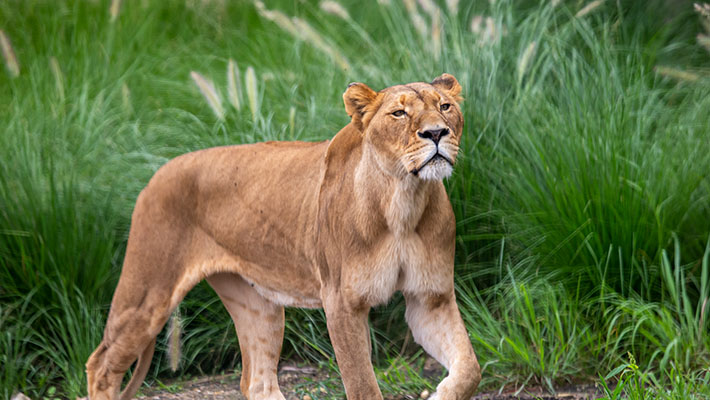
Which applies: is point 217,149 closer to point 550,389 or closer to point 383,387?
point 383,387

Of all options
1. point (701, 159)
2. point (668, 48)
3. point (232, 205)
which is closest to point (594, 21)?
point (668, 48)

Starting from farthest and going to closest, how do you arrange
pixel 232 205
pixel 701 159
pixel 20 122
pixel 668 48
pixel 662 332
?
Answer: pixel 668 48 → pixel 20 122 → pixel 701 159 → pixel 662 332 → pixel 232 205

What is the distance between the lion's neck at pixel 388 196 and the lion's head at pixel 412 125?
0.06m

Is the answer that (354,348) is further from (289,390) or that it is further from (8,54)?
(8,54)

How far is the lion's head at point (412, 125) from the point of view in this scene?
3480 millimetres

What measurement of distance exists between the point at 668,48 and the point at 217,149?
13.4 feet

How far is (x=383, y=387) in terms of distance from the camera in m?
Answer: 5.00

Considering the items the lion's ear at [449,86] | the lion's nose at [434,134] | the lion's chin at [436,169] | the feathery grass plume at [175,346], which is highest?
the lion's nose at [434,134]

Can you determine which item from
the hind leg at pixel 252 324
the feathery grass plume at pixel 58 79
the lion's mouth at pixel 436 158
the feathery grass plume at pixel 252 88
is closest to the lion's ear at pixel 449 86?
the lion's mouth at pixel 436 158

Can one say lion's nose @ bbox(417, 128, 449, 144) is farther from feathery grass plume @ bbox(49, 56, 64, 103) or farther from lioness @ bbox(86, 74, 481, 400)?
feathery grass plume @ bbox(49, 56, 64, 103)

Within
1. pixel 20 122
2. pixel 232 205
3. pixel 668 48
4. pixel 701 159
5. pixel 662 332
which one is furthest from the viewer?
pixel 668 48

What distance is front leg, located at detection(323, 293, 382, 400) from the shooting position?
3.90 metres

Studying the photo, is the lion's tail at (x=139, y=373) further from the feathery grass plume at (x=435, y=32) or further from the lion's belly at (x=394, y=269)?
the feathery grass plume at (x=435, y=32)

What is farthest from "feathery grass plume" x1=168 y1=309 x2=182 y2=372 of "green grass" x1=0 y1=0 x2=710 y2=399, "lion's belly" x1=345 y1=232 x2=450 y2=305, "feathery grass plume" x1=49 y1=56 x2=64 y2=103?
"feathery grass plume" x1=49 y1=56 x2=64 y2=103
